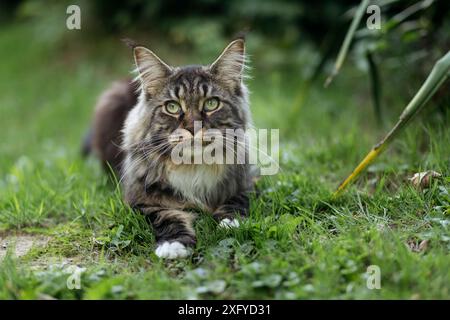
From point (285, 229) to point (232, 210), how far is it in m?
0.41

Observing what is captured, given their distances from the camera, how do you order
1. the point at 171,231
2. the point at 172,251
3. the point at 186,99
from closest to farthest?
the point at 172,251, the point at 171,231, the point at 186,99

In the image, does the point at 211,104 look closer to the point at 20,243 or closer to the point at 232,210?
the point at 232,210

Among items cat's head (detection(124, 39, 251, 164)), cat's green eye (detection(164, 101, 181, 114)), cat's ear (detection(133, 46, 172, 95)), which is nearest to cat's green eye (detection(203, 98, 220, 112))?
cat's head (detection(124, 39, 251, 164))

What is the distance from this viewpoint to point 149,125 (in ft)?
10.1

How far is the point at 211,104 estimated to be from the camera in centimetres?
302

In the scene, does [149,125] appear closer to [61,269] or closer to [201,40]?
[61,269]

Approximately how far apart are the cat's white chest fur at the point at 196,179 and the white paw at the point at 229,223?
0.26 metres

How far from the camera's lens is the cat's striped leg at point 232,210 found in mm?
2893

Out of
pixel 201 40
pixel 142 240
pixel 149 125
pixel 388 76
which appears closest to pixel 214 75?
pixel 149 125

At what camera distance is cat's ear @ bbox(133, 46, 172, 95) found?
3.06 metres

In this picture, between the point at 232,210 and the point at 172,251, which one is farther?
the point at 232,210

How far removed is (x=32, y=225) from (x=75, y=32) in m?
4.48

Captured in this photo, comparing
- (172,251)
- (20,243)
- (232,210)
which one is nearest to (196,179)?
(232,210)

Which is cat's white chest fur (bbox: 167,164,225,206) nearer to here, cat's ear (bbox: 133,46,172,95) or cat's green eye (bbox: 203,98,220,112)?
cat's green eye (bbox: 203,98,220,112)
